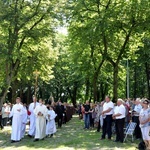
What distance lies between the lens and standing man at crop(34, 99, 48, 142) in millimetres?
15484

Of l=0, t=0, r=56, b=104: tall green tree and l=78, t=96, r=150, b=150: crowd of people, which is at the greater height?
l=0, t=0, r=56, b=104: tall green tree

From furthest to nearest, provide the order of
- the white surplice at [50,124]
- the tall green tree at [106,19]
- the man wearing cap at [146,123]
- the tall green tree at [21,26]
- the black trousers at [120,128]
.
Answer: the tall green tree at [21,26] → the tall green tree at [106,19] → the white surplice at [50,124] → the black trousers at [120,128] → the man wearing cap at [146,123]

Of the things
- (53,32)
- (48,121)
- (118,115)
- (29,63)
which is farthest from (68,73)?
(118,115)

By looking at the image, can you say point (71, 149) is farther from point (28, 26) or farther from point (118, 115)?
point (28, 26)

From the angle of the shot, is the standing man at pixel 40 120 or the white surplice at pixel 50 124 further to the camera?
the white surplice at pixel 50 124

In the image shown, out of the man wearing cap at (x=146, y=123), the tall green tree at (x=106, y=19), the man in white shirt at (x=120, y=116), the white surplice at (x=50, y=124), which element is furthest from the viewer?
the tall green tree at (x=106, y=19)

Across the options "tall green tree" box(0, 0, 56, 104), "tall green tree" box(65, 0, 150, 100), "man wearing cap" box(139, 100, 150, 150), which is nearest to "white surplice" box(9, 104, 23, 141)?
"man wearing cap" box(139, 100, 150, 150)

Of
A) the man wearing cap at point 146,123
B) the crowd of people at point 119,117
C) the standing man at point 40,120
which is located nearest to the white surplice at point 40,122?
the standing man at point 40,120

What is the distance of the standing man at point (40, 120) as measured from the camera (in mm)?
15484

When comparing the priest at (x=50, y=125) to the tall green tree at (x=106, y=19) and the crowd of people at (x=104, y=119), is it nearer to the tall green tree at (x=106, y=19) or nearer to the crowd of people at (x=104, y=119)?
the crowd of people at (x=104, y=119)

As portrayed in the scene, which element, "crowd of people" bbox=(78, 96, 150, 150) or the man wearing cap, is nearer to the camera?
the man wearing cap

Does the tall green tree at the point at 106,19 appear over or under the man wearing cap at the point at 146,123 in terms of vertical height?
over

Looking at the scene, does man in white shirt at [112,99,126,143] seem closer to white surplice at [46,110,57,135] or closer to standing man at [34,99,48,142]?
standing man at [34,99,48,142]

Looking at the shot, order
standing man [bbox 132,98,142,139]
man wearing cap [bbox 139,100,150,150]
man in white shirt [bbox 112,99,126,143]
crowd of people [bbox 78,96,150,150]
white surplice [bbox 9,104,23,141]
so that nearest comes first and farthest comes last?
man wearing cap [bbox 139,100,150,150] → crowd of people [bbox 78,96,150,150] → man in white shirt [bbox 112,99,126,143] → standing man [bbox 132,98,142,139] → white surplice [bbox 9,104,23,141]
